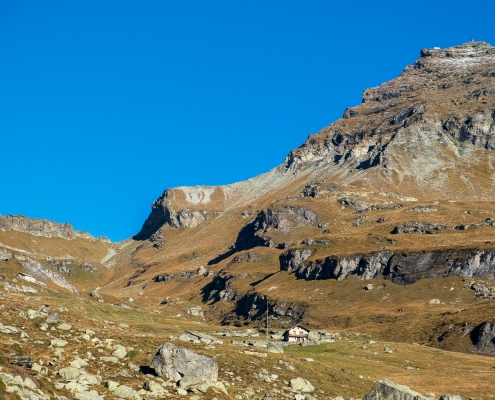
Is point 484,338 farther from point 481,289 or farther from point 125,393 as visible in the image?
point 125,393

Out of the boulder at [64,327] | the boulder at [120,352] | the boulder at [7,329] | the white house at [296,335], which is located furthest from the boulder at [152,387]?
the white house at [296,335]

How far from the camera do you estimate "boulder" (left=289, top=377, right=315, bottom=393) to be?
60750 millimetres

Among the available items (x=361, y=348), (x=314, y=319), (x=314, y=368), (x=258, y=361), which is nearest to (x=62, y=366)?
(x=258, y=361)

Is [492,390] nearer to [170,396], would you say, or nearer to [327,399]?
[327,399]

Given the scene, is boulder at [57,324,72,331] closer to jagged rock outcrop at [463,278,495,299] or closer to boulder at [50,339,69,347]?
boulder at [50,339,69,347]

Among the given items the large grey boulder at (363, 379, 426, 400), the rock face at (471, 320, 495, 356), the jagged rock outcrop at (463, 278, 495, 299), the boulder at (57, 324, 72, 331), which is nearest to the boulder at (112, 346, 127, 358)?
the boulder at (57, 324, 72, 331)

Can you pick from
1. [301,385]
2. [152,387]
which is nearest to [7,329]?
[152,387]

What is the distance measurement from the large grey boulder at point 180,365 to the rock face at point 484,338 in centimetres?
10870

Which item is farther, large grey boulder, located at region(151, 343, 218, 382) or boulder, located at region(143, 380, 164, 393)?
large grey boulder, located at region(151, 343, 218, 382)

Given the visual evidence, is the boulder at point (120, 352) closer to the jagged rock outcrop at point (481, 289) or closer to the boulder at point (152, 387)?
the boulder at point (152, 387)

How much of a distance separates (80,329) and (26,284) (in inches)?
3922

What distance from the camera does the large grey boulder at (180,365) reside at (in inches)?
2056

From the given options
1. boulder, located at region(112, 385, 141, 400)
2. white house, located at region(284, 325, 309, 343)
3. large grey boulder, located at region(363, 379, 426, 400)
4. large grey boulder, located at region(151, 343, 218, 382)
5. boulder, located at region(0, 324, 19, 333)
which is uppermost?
boulder, located at region(0, 324, 19, 333)

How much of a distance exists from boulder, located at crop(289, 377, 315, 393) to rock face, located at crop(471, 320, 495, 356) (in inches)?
3776
